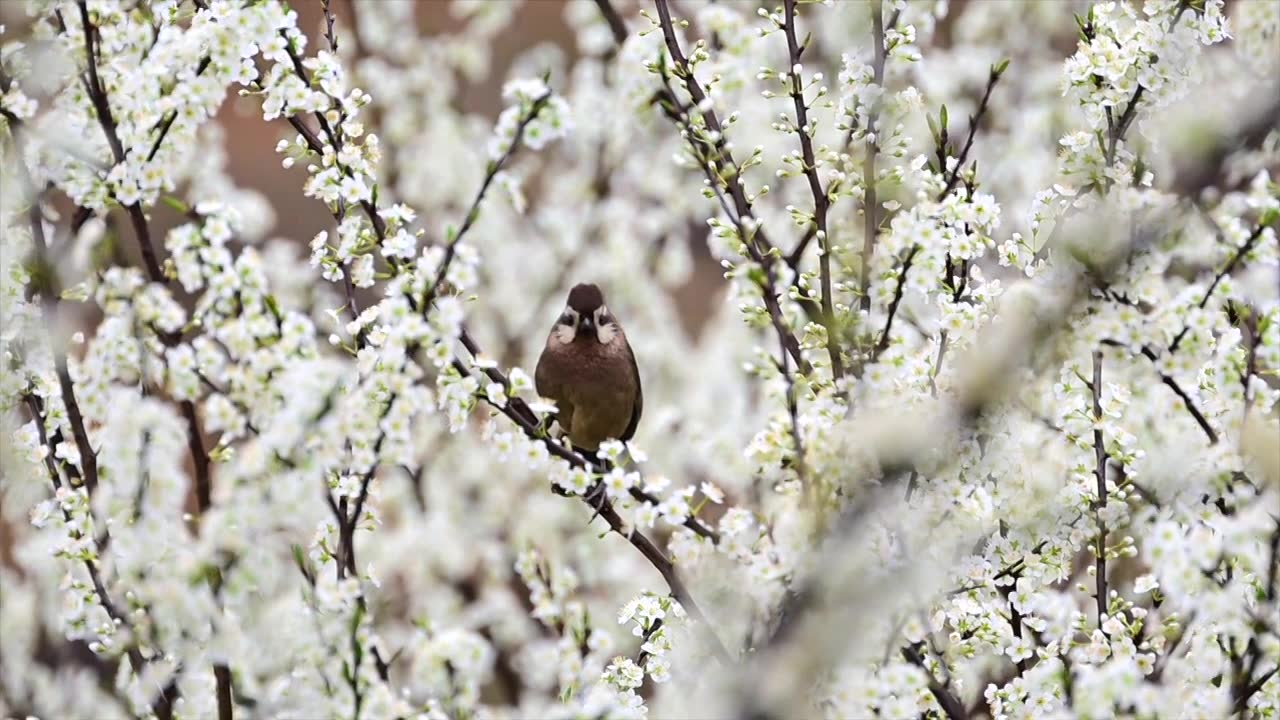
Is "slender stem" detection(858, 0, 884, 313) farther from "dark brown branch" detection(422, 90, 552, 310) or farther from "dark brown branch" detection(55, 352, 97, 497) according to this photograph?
"dark brown branch" detection(55, 352, 97, 497)

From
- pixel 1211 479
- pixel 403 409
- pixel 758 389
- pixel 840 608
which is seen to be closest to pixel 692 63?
pixel 403 409

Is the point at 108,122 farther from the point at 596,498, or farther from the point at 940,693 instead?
the point at 940,693

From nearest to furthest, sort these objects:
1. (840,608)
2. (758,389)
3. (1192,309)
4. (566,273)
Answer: (840,608) < (1192,309) < (566,273) < (758,389)

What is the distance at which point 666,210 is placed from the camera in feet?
21.1

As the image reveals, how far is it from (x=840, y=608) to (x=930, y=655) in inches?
56.9

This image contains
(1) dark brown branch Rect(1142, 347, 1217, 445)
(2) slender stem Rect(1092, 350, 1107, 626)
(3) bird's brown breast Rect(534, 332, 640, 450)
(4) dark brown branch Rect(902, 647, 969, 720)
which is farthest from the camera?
(3) bird's brown breast Rect(534, 332, 640, 450)

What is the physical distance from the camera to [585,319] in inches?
151

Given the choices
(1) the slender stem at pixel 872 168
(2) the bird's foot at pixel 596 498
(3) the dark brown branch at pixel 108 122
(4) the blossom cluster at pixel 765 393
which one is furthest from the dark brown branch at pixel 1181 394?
(3) the dark brown branch at pixel 108 122

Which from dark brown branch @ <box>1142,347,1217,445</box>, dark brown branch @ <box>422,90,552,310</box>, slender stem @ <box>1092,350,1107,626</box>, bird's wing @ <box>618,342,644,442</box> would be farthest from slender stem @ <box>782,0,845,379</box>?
bird's wing @ <box>618,342,644,442</box>

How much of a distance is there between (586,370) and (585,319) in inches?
5.5

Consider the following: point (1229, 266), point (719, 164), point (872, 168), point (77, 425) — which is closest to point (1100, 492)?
point (1229, 266)

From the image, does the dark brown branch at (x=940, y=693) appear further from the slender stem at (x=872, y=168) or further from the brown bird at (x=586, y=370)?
the brown bird at (x=586, y=370)

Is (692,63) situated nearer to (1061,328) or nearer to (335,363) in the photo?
(335,363)

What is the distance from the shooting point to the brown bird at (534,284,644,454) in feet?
12.6
